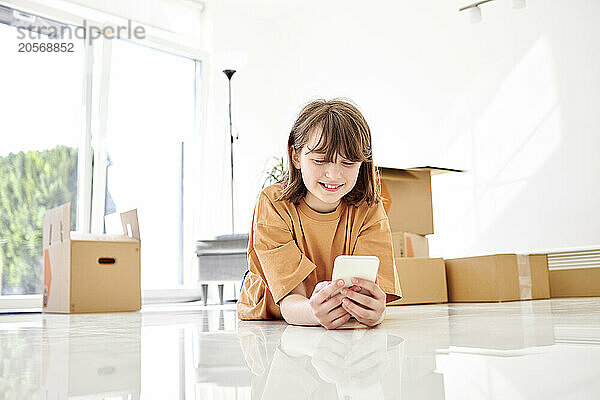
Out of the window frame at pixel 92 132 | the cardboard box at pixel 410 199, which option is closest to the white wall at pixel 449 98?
the window frame at pixel 92 132

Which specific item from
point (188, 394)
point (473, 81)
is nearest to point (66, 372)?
point (188, 394)

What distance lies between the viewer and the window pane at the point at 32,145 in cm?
356

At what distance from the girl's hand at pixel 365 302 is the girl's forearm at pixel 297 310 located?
95mm

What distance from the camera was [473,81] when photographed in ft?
12.0

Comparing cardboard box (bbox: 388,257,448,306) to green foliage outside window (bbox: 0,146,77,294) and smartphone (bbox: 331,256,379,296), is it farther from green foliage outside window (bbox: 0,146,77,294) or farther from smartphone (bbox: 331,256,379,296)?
green foliage outside window (bbox: 0,146,77,294)

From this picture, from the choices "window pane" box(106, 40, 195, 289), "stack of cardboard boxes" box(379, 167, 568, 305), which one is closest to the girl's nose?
"stack of cardboard boxes" box(379, 167, 568, 305)

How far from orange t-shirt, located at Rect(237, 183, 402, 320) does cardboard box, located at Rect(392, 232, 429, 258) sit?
1.37 m

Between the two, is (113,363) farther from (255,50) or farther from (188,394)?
(255,50)

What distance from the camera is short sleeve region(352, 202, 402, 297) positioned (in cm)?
112

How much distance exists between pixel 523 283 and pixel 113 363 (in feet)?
→ 7.24

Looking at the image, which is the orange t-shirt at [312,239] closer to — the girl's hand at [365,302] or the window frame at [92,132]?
the girl's hand at [365,302]

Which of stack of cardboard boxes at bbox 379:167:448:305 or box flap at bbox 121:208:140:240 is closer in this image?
stack of cardboard boxes at bbox 379:167:448:305

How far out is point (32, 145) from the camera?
3.72m

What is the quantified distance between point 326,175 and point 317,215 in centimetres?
13
